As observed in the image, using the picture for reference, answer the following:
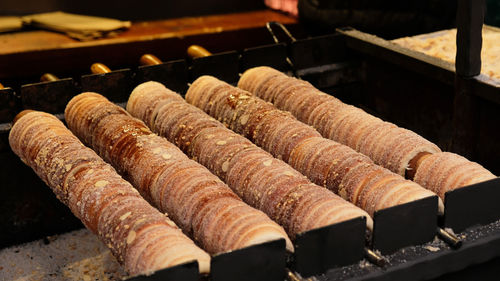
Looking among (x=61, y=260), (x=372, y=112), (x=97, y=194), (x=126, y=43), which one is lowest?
(x=61, y=260)

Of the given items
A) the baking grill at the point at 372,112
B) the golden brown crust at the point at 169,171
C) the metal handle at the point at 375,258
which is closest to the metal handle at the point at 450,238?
the baking grill at the point at 372,112

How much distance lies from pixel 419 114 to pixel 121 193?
1.56 metres

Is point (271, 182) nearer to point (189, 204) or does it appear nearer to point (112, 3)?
point (189, 204)

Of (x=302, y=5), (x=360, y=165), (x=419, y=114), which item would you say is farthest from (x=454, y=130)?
(x=302, y=5)

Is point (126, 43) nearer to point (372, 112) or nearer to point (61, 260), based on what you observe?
point (61, 260)

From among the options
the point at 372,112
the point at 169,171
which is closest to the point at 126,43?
the point at 372,112

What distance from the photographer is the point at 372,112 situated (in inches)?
127

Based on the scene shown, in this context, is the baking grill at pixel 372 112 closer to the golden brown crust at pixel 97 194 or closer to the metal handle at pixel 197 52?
the metal handle at pixel 197 52

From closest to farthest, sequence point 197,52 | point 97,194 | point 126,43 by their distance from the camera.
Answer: point 97,194, point 197,52, point 126,43

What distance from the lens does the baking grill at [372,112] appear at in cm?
164

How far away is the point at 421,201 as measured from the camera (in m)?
1.70

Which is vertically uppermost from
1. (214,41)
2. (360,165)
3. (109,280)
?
(360,165)

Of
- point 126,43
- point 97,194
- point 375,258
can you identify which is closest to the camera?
point 375,258

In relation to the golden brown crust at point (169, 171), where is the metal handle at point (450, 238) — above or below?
below
